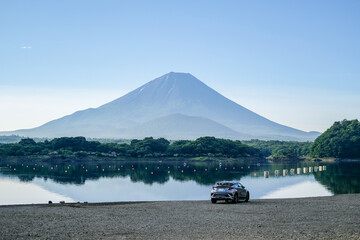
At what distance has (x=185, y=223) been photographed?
2278 centimetres

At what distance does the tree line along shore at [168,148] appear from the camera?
135750mm

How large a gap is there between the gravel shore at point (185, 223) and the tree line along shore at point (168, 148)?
10865 cm

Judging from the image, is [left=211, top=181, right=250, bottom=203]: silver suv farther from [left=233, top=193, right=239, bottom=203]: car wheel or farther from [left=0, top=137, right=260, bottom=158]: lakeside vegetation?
[left=0, top=137, right=260, bottom=158]: lakeside vegetation

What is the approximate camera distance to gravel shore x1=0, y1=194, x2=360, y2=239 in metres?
19.3

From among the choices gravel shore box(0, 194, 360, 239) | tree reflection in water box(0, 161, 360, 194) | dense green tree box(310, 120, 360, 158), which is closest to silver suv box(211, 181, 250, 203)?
gravel shore box(0, 194, 360, 239)

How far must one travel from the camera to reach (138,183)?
232 ft

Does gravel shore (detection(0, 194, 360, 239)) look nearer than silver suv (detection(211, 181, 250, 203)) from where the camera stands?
Yes

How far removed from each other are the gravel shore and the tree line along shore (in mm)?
108648

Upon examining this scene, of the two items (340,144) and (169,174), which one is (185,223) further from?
(340,144)

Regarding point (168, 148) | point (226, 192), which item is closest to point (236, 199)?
point (226, 192)

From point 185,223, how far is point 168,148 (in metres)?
125

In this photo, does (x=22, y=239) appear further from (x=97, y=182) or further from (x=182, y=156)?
(x=182, y=156)

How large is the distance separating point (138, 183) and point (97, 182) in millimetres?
5905

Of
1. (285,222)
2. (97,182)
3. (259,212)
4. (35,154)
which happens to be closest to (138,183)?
(97,182)
